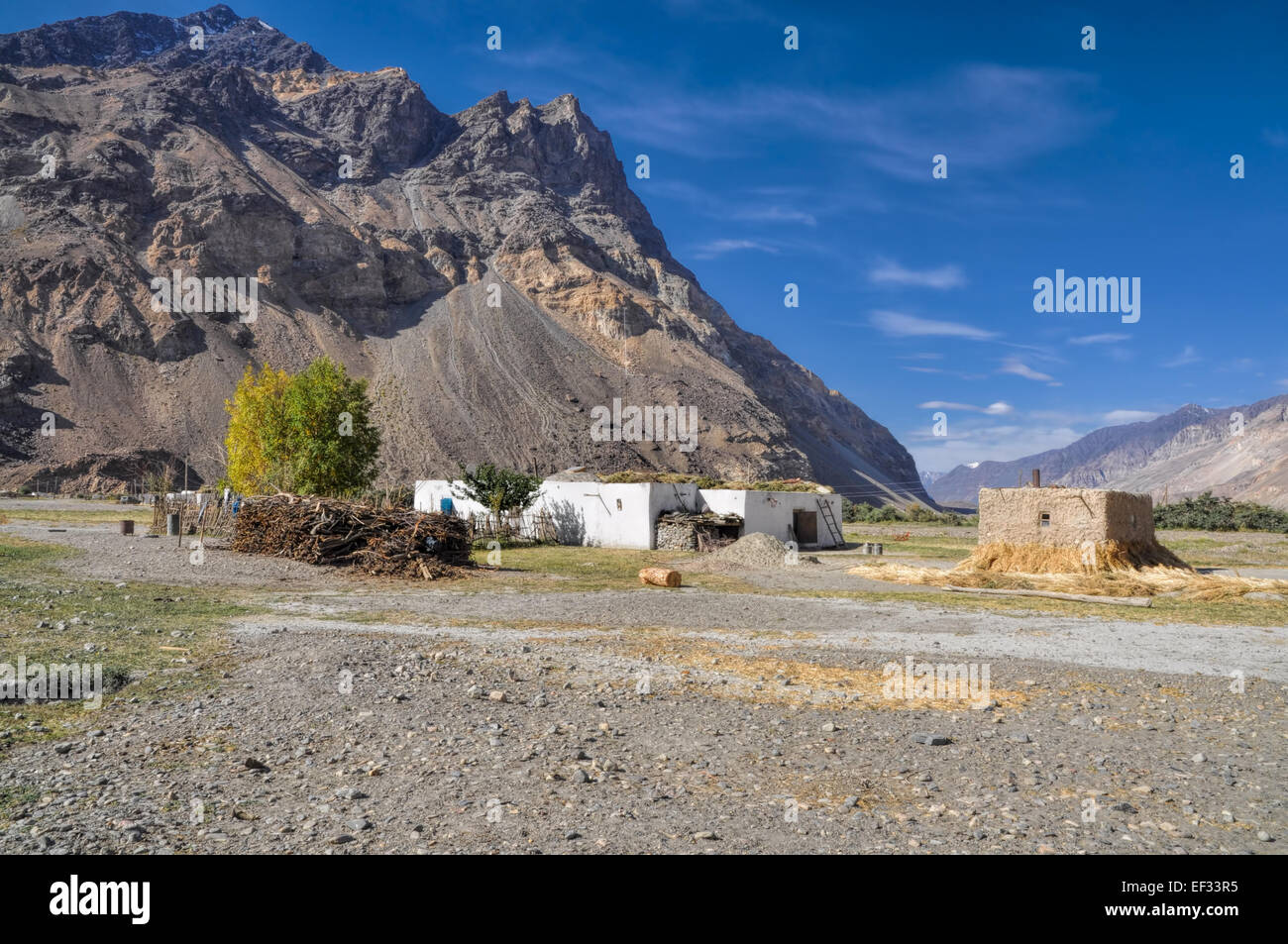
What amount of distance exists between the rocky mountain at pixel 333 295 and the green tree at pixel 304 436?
3353cm

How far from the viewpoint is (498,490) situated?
33031 millimetres

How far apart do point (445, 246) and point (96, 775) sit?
10743 centimetres

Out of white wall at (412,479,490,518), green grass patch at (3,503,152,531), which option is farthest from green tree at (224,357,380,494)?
green grass patch at (3,503,152,531)

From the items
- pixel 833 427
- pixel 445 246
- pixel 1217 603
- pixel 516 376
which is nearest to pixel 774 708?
pixel 1217 603

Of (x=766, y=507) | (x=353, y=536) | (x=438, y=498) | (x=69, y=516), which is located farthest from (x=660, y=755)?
(x=69, y=516)

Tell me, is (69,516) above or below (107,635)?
above

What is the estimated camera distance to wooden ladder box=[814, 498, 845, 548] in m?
37.8

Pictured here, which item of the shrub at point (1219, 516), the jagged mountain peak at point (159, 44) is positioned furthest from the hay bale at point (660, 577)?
the jagged mountain peak at point (159, 44)

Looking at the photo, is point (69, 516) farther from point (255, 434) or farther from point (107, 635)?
point (107, 635)

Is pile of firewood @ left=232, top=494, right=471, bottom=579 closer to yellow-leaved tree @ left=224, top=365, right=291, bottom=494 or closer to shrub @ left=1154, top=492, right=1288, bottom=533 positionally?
yellow-leaved tree @ left=224, top=365, right=291, bottom=494

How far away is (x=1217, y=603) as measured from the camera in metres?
17.5

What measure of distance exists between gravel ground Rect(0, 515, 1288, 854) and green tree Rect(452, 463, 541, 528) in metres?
21.5

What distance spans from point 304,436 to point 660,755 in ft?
105
